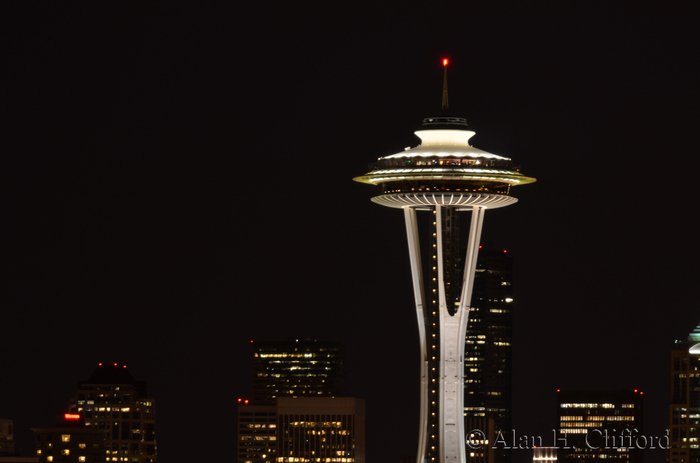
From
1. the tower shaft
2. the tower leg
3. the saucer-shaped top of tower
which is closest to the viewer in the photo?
the tower shaft

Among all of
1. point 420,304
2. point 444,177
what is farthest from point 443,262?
point 444,177

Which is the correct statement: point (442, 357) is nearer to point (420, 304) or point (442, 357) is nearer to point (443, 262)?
point (420, 304)

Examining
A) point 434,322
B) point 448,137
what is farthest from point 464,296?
point 448,137

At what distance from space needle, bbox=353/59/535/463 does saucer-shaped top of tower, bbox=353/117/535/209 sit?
8 centimetres

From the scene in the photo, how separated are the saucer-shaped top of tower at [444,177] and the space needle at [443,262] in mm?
77

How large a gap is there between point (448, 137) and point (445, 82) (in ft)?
18.1

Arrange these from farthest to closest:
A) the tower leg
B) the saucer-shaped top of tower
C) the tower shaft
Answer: the saucer-shaped top of tower, the tower leg, the tower shaft

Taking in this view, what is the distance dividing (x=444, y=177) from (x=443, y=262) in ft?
21.4

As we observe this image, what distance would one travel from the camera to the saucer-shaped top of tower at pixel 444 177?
175 meters

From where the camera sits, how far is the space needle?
570 ft

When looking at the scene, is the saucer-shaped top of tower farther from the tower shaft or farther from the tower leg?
the tower leg

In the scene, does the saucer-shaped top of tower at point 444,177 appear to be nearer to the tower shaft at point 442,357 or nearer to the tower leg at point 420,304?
the tower shaft at point 442,357

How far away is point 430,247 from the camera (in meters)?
175

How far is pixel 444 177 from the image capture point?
174750 mm
